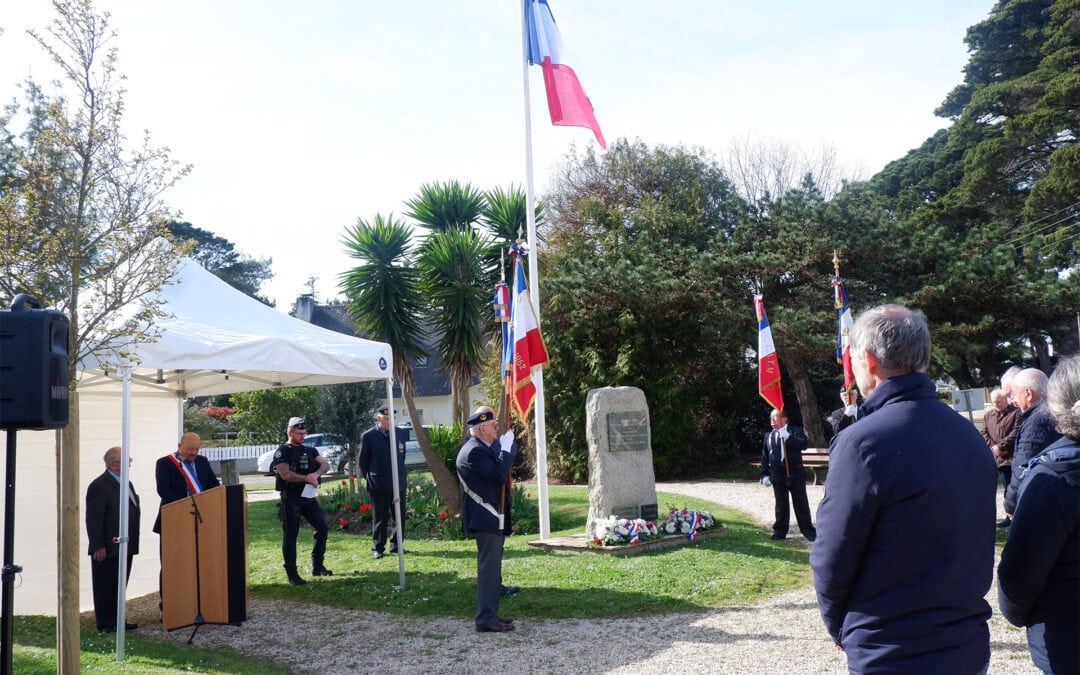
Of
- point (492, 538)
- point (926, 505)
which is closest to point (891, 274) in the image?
point (492, 538)

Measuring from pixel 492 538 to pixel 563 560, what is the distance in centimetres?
277

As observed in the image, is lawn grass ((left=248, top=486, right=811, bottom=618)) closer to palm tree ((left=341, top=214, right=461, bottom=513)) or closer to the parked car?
palm tree ((left=341, top=214, right=461, bottom=513))

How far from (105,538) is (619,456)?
6098mm

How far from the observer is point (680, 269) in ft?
69.9

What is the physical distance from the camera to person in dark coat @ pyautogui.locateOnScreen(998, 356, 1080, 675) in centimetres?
271

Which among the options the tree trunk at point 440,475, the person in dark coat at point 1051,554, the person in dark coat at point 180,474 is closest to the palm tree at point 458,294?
the tree trunk at point 440,475

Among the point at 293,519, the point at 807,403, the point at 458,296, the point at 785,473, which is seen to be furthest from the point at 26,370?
the point at 807,403

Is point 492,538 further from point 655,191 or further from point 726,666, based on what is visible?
point 655,191

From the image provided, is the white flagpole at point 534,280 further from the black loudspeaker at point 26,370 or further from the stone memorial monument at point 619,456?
the black loudspeaker at point 26,370

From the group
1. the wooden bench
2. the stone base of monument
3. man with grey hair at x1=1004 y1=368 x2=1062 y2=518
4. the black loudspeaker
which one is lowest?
the stone base of monument

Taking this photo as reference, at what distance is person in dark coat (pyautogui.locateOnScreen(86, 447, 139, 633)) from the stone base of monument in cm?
491

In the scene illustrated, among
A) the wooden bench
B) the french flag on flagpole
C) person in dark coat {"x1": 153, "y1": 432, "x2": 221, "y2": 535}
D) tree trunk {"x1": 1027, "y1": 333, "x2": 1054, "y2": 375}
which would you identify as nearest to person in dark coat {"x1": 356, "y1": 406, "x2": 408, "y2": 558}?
person in dark coat {"x1": 153, "y1": 432, "x2": 221, "y2": 535}

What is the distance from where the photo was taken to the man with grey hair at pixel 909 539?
2.46 metres

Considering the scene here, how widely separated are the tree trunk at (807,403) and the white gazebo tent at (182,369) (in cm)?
1420
